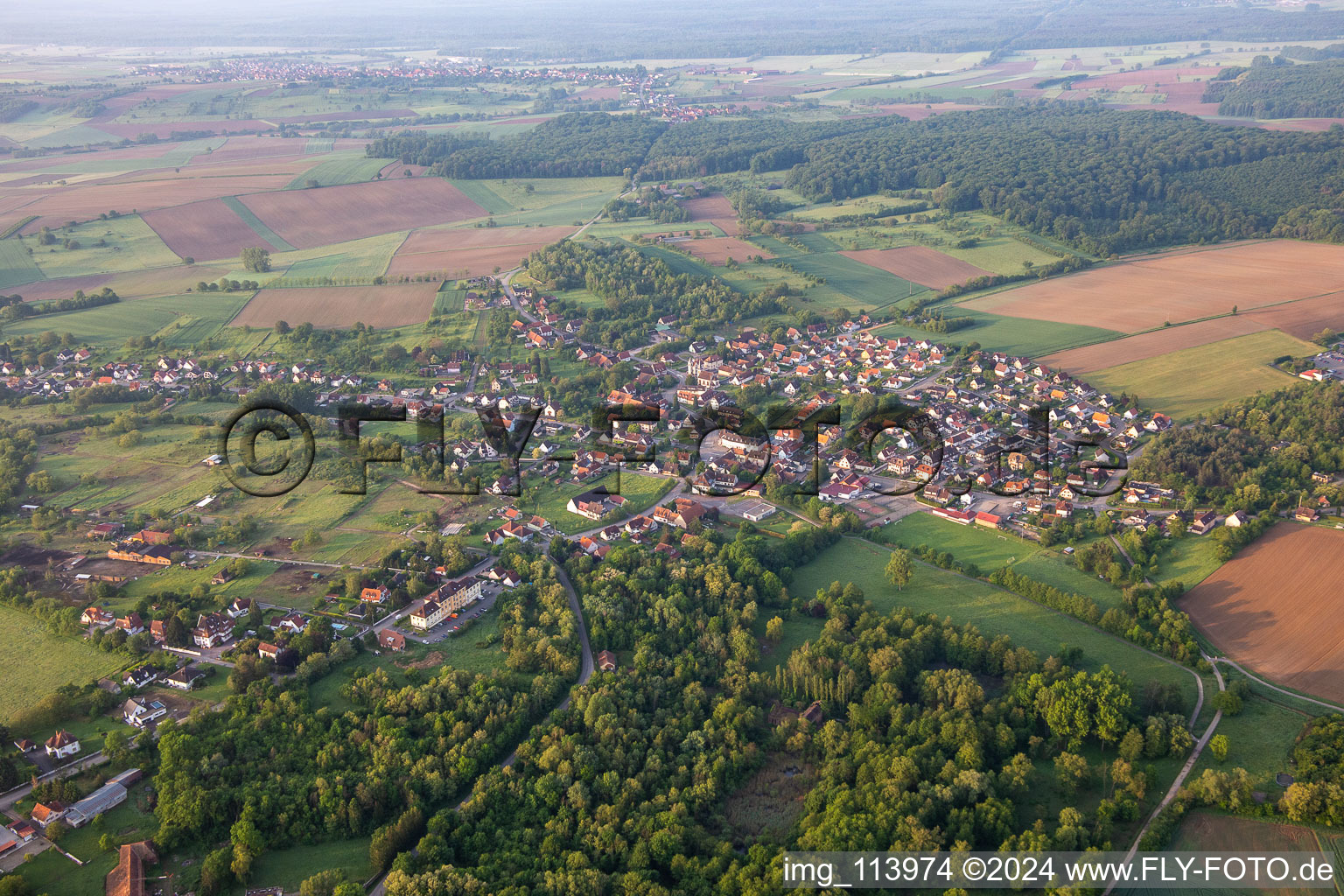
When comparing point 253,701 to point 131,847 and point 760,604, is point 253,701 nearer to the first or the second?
point 131,847

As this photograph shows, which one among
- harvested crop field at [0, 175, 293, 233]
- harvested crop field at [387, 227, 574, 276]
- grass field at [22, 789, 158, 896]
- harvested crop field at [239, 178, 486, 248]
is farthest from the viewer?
harvested crop field at [239, 178, 486, 248]

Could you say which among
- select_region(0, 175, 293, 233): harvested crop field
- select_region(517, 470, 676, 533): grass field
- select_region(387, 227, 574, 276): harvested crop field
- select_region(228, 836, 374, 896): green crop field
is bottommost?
select_region(228, 836, 374, 896): green crop field

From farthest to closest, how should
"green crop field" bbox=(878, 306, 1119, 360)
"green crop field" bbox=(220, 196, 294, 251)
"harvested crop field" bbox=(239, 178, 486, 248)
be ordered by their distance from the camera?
"harvested crop field" bbox=(239, 178, 486, 248) < "green crop field" bbox=(220, 196, 294, 251) < "green crop field" bbox=(878, 306, 1119, 360)

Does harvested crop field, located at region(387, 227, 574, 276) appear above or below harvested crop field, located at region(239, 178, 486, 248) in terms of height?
below

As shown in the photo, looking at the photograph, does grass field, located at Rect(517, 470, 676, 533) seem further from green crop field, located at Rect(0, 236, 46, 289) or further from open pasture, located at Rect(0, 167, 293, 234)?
open pasture, located at Rect(0, 167, 293, 234)

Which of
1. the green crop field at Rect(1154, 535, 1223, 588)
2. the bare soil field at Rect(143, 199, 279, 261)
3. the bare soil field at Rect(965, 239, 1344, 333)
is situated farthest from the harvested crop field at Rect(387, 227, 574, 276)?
the green crop field at Rect(1154, 535, 1223, 588)

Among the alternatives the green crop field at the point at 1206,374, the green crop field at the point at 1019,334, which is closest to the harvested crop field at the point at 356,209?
the green crop field at the point at 1019,334

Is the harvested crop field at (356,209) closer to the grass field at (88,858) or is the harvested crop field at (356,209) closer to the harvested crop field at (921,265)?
the harvested crop field at (921,265)
